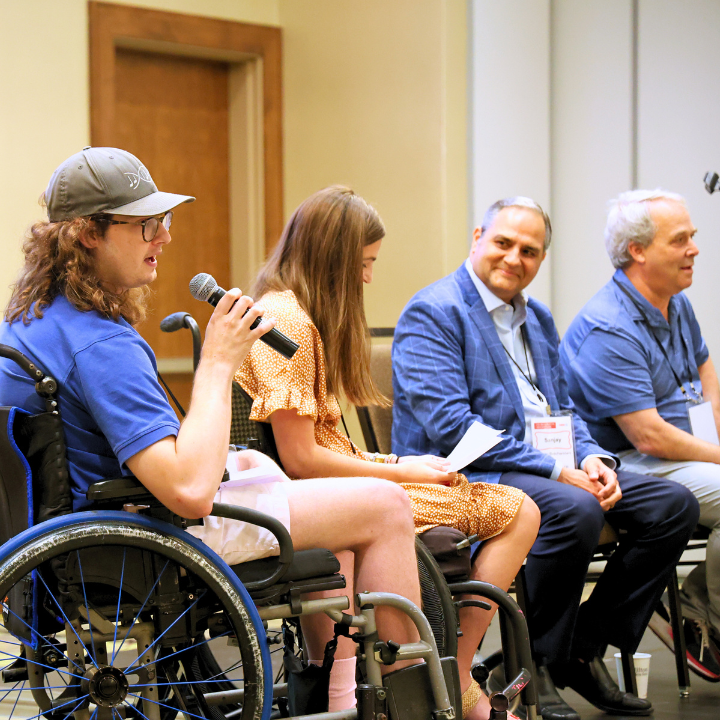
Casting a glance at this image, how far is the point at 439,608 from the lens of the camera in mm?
1795

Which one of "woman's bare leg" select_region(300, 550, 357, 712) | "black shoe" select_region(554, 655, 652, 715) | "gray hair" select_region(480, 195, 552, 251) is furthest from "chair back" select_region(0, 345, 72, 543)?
"gray hair" select_region(480, 195, 552, 251)

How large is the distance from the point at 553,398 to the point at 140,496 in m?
1.48

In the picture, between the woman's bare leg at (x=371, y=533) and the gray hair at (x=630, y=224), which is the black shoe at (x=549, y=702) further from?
the gray hair at (x=630, y=224)

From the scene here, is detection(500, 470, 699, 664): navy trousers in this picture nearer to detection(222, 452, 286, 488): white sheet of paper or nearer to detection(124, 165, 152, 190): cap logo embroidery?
detection(222, 452, 286, 488): white sheet of paper

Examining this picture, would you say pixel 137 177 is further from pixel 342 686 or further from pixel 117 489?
pixel 342 686

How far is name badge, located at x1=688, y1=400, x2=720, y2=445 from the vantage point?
285 centimetres

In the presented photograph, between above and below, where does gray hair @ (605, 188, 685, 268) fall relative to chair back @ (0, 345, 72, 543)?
above

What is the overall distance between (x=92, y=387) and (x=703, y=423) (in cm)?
203

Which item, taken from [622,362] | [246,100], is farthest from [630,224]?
[246,100]

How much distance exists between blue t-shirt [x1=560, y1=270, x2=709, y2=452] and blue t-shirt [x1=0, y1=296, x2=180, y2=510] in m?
1.67

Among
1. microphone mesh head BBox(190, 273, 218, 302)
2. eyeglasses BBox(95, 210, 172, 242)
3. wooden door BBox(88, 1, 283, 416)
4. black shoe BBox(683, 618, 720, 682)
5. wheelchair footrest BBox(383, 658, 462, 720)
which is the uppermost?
wooden door BBox(88, 1, 283, 416)

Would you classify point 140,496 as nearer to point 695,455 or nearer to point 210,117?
point 695,455

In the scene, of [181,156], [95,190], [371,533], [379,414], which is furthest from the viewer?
[181,156]

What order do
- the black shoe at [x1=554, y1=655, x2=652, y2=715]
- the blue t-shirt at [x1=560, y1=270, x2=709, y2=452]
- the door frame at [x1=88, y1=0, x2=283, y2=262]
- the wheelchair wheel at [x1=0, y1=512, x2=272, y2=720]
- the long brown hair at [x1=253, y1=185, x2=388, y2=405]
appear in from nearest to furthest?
the wheelchair wheel at [x1=0, y1=512, x2=272, y2=720] → the long brown hair at [x1=253, y1=185, x2=388, y2=405] → the black shoe at [x1=554, y1=655, x2=652, y2=715] → the blue t-shirt at [x1=560, y1=270, x2=709, y2=452] → the door frame at [x1=88, y1=0, x2=283, y2=262]
